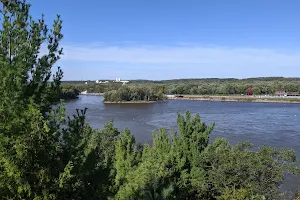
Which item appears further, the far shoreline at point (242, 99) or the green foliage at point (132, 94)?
the far shoreline at point (242, 99)

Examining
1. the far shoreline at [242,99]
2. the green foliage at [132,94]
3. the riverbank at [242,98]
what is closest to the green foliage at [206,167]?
the green foliage at [132,94]

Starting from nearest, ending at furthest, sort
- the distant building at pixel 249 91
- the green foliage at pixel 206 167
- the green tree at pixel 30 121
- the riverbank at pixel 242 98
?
the green tree at pixel 30 121 < the green foliage at pixel 206 167 < the riverbank at pixel 242 98 < the distant building at pixel 249 91

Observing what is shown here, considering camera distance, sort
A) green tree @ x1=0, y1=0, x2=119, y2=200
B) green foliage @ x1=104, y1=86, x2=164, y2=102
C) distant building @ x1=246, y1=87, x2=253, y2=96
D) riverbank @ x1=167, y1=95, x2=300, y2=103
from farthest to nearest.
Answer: distant building @ x1=246, y1=87, x2=253, y2=96, riverbank @ x1=167, y1=95, x2=300, y2=103, green foliage @ x1=104, y1=86, x2=164, y2=102, green tree @ x1=0, y1=0, x2=119, y2=200

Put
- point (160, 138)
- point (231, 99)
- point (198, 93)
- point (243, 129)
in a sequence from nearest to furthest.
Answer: point (160, 138) → point (243, 129) → point (231, 99) → point (198, 93)

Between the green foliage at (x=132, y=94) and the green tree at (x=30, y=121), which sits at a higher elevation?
the green tree at (x=30, y=121)

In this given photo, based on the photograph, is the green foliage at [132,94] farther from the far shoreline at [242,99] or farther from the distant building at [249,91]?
the distant building at [249,91]

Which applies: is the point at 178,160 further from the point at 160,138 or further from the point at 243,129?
the point at 243,129

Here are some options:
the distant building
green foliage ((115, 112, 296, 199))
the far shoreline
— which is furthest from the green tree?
the distant building

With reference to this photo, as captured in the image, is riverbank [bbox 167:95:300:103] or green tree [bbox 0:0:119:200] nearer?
green tree [bbox 0:0:119:200]

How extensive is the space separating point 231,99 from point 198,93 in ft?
73.3

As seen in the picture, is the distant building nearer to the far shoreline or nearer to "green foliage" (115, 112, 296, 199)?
the far shoreline

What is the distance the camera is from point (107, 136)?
27.0 metres

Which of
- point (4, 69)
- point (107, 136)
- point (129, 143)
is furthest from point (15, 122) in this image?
point (107, 136)

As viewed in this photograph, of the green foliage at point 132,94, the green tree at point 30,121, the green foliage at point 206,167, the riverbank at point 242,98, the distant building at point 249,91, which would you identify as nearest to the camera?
the green tree at point 30,121
